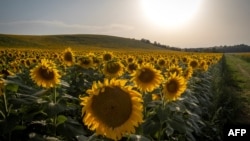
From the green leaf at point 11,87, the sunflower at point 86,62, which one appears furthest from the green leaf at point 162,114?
the sunflower at point 86,62

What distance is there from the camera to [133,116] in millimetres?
3123

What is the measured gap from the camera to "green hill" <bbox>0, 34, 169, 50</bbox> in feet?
227

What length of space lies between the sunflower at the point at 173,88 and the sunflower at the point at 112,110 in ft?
7.25

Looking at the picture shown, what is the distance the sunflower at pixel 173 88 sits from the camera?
5.34m

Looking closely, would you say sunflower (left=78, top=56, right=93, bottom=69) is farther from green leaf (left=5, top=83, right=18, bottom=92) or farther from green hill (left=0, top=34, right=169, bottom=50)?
green hill (left=0, top=34, right=169, bottom=50)

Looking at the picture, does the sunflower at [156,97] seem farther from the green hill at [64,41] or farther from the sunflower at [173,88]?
the green hill at [64,41]

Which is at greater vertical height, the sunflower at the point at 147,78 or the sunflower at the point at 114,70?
the sunflower at the point at 147,78

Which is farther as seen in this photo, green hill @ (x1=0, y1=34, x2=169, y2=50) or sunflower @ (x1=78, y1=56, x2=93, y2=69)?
green hill @ (x1=0, y1=34, x2=169, y2=50)

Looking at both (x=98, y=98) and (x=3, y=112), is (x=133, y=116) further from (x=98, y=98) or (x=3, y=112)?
(x=3, y=112)

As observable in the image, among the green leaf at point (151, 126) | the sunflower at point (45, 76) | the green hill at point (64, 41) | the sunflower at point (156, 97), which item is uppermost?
the sunflower at point (45, 76)

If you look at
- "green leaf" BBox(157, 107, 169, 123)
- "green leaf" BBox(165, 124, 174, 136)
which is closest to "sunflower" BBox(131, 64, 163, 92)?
"green leaf" BBox(157, 107, 169, 123)

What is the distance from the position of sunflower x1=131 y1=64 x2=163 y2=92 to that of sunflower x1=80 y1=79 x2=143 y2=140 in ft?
6.66

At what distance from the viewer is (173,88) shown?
215 inches

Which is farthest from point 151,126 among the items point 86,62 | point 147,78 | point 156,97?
point 86,62
